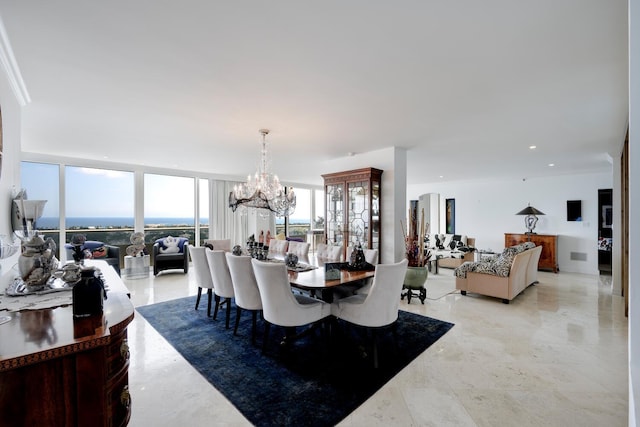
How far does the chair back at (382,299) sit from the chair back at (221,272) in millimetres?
1609

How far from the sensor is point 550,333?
331 cm

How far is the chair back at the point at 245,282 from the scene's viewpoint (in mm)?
2977

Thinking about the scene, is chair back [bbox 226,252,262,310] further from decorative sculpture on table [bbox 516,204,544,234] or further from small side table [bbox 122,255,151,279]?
decorative sculpture on table [bbox 516,204,544,234]

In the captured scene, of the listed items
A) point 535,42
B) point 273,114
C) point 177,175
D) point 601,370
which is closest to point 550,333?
point 601,370

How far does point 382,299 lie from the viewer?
261cm

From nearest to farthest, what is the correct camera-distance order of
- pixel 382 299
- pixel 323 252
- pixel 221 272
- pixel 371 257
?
pixel 382 299, pixel 221 272, pixel 371 257, pixel 323 252

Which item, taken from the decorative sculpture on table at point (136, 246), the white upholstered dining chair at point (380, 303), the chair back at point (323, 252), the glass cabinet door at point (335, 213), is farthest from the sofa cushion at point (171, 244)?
the white upholstered dining chair at point (380, 303)

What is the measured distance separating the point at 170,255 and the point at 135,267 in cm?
70

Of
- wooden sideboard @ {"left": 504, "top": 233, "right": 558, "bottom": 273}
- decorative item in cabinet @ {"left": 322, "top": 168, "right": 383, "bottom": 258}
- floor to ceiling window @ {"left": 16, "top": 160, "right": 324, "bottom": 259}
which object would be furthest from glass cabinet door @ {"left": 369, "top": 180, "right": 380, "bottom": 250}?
wooden sideboard @ {"left": 504, "top": 233, "right": 558, "bottom": 273}

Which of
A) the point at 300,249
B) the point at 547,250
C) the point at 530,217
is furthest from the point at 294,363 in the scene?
the point at 530,217

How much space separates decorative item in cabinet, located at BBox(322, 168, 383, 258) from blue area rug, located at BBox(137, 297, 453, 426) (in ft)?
5.71

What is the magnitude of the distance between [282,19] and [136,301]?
4600mm

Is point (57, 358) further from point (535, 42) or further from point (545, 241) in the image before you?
point (545, 241)

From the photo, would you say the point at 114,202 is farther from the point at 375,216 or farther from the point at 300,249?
the point at 375,216
